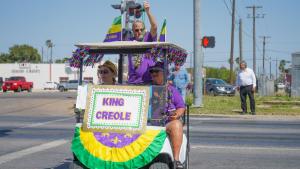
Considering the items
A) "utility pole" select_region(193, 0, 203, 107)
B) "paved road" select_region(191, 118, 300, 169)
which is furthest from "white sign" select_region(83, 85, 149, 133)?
"utility pole" select_region(193, 0, 203, 107)

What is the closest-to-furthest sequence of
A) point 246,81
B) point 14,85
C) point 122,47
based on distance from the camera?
1. point 122,47
2. point 246,81
3. point 14,85

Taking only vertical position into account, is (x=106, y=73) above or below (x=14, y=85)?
above

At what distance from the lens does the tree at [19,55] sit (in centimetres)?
12875

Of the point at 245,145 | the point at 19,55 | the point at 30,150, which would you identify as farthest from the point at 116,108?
the point at 19,55

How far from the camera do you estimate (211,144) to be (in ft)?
33.6

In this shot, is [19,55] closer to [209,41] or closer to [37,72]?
[37,72]

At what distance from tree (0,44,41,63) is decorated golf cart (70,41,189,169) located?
126041mm

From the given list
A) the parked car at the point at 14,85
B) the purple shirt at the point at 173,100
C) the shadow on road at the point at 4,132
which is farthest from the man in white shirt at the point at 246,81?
the parked car at the point at 14,85

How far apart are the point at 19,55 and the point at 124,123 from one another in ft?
419

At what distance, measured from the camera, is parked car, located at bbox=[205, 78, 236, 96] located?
4036 cm

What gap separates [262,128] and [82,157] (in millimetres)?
8695

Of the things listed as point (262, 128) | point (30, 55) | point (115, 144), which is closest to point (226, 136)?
point (262, 128)

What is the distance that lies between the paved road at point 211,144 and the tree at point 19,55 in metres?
117

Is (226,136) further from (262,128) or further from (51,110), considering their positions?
(51,110)
